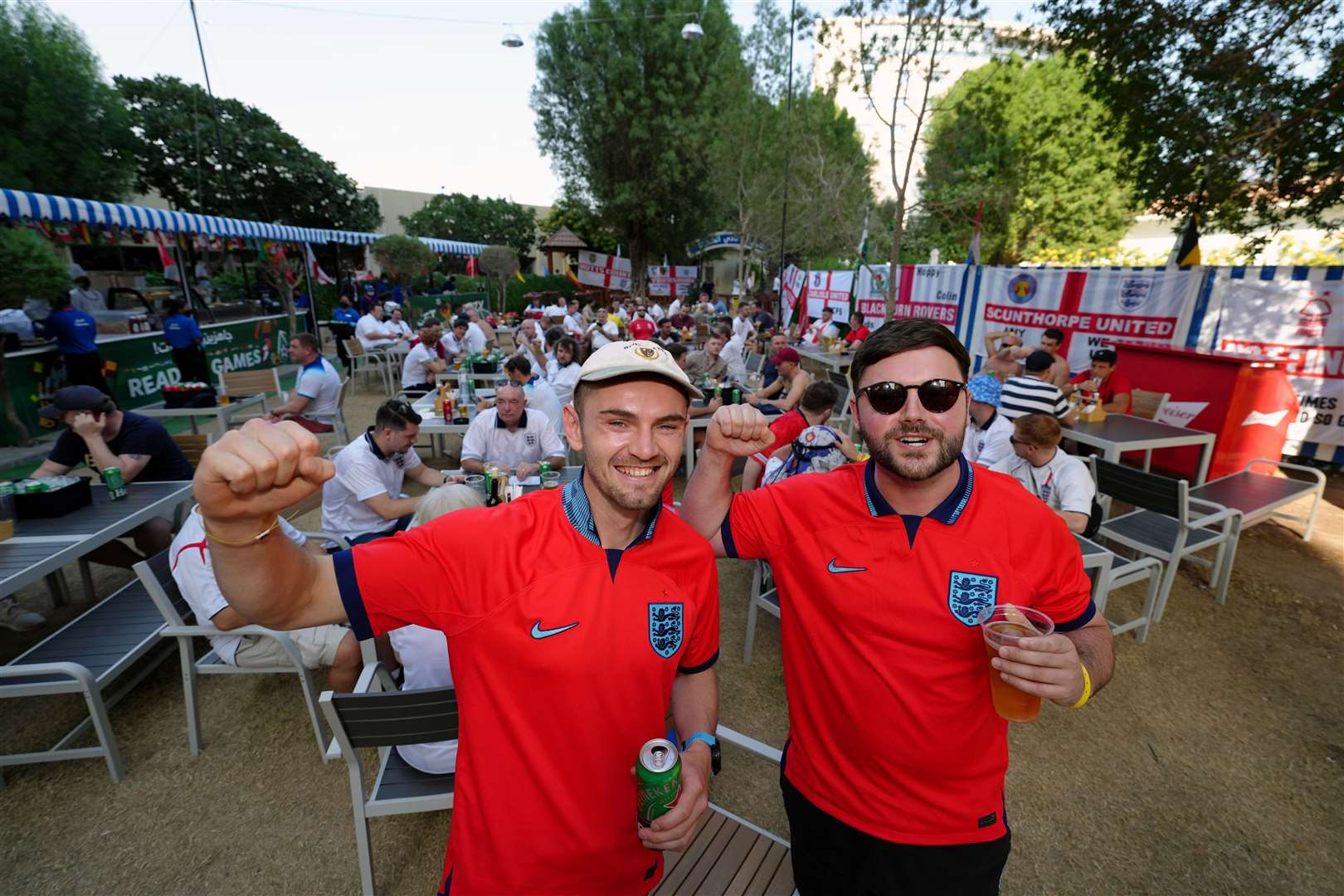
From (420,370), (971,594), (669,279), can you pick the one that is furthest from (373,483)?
(669,279)

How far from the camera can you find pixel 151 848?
2805 millimetres

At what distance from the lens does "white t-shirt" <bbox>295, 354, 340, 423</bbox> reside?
7238mm

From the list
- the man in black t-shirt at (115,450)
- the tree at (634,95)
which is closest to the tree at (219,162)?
the tree at (634,95)

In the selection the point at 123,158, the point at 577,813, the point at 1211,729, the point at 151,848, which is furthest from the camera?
the point at 123,158

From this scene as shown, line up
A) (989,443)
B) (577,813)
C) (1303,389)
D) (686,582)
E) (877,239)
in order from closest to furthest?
(577,813) → (686,582) → (989,443) → (1303,389) → (877,239)

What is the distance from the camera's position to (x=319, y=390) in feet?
24.1

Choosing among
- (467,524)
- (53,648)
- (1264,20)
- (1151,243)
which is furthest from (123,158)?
(1151,243)

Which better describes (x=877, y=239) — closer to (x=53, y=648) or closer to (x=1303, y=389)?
(x=1303, y=389)

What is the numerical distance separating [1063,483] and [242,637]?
500 centimetres

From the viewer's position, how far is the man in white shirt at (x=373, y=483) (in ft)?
13.6

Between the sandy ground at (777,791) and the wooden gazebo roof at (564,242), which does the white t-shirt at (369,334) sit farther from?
the wooden gazebo roof at (564,242)

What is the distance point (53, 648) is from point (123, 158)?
25921mm

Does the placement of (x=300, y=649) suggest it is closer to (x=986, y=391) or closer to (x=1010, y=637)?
(x=1010, y=637)

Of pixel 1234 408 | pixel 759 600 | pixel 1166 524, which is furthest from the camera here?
pixel 1234 408
